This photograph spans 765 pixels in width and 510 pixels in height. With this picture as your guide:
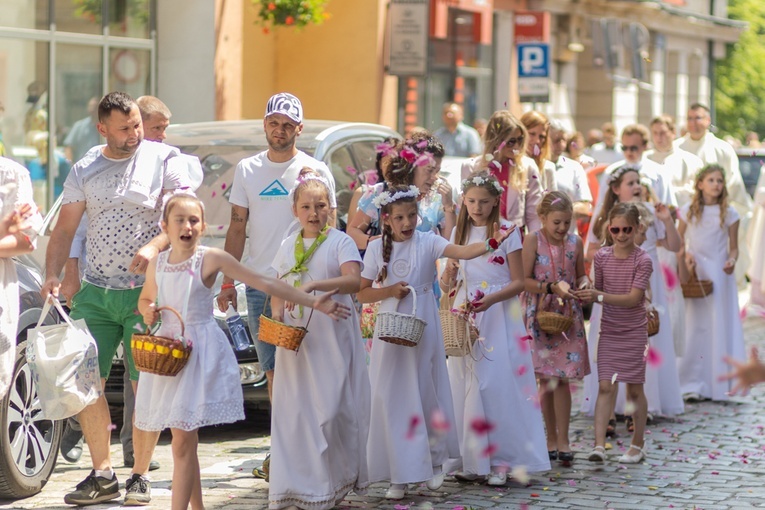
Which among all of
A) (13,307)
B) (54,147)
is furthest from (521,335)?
(54,147)

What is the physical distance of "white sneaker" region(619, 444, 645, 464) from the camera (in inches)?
337

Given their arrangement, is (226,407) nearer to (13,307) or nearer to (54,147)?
(13,307)

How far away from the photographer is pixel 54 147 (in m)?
16.2

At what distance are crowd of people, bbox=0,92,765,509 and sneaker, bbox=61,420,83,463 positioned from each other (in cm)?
1

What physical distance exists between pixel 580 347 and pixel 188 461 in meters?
3.02

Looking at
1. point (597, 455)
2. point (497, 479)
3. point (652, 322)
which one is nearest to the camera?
point (497, 479)

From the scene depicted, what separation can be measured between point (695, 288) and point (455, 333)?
13.7 feet

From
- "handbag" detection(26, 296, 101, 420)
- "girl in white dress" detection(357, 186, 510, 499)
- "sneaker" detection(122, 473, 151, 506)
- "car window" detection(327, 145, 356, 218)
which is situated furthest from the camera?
"car window" detection(327, 145, 356, 218)

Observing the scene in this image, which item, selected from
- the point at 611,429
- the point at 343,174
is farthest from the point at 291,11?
the point at 611,429

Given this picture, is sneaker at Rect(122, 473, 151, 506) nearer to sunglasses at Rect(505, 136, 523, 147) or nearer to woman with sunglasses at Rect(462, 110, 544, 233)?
woman with sunglasses at Rect(462, 110, 544, 233)

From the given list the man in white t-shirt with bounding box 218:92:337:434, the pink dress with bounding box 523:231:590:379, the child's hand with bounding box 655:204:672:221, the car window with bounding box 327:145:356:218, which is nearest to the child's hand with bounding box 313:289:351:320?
the man in white t-shirt with bounding box 218:92:337:434

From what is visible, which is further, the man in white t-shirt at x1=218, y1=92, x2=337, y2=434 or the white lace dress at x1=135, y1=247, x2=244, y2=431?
the man in white t-shirt at x1=218, y1=92, x2=337, y2=434

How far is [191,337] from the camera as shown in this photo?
6488mm

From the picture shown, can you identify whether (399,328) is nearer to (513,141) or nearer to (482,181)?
(482,181)
